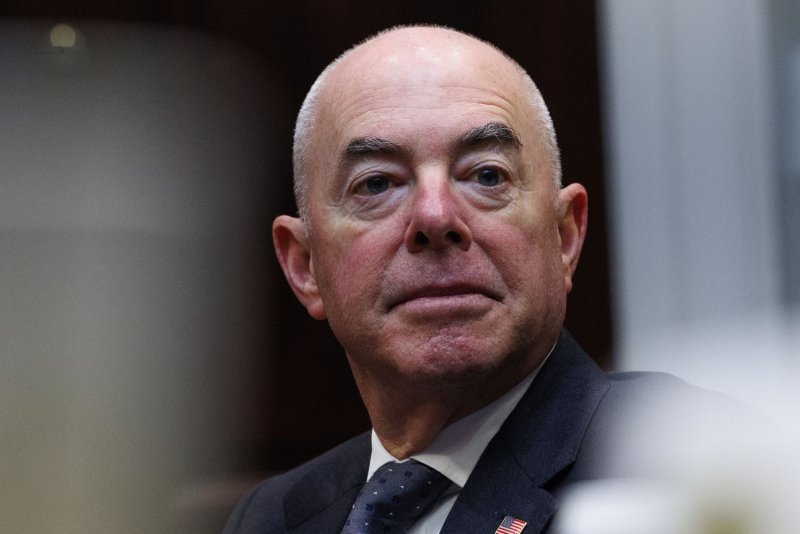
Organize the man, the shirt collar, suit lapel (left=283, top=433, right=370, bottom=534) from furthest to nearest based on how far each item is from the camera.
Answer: suit lapel (left=283, top=433, right=370, bottom=534), the shirt collar, the man

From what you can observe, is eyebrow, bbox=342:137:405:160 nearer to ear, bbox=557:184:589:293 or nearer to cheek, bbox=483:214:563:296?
cheek, bbox=483:214:563:296

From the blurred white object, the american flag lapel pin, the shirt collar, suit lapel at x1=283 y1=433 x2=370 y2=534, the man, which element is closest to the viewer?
the blurred white object

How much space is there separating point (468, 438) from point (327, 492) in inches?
15.1

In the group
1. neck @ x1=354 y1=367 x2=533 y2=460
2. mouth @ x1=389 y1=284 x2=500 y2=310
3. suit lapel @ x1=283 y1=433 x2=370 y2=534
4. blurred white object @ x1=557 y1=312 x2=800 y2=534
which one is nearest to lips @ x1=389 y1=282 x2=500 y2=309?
mouth @ x1=389 y1=284 x2=500 y2=310

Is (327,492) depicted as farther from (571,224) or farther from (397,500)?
(571,224)

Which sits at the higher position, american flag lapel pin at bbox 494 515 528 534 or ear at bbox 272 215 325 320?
ear at bbox 272 215 325 320

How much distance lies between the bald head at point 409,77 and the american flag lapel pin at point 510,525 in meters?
0.64

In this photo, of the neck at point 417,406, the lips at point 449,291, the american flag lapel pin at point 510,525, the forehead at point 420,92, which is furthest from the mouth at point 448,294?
the american flag lapel pin at point 510,525

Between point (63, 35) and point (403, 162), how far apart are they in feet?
2.26

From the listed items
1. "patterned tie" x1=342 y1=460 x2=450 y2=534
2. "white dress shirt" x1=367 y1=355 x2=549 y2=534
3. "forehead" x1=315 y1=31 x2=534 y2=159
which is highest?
"forehead" x1=315 y1=31 x2=534 y2=159

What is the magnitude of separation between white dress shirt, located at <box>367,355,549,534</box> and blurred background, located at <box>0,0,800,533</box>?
7.3 inches

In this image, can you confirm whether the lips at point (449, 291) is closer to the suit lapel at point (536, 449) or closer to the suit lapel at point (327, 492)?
the suit lapel at point (536, 449)

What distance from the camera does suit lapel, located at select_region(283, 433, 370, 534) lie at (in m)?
2.38

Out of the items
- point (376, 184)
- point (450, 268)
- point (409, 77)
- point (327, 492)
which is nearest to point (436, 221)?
point (450, 268)
